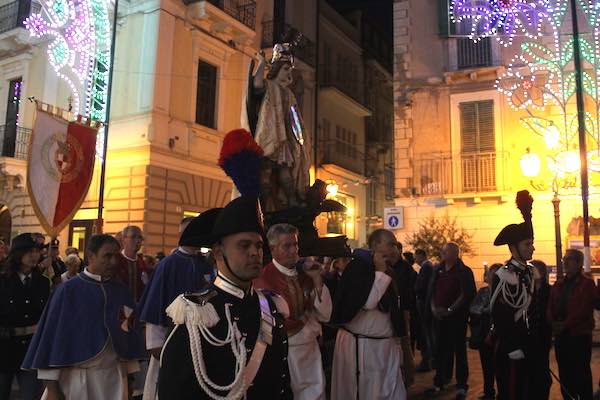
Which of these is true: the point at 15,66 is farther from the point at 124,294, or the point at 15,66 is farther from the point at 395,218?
the point at 124,294

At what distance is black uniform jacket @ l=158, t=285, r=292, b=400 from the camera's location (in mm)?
2359

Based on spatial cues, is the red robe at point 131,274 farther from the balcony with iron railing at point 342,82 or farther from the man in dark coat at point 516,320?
the balcony with iron railing at point 342,82

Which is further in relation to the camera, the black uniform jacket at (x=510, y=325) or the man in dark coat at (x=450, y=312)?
the man in dark coat at (x=450, y=312)

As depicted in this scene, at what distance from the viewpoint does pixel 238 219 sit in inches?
102

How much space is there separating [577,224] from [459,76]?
5752mm

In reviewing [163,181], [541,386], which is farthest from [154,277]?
[163,181]

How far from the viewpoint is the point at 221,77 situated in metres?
20.9

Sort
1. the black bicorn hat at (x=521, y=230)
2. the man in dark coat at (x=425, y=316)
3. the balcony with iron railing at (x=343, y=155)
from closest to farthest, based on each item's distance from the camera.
→ the black bicorn hat at (x=521, y=230) < the man in dark coat at (x=425, y=316) < the balcony with iron railing at (x=343, y=155)

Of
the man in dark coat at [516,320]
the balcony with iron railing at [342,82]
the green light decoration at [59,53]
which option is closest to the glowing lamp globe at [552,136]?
the man in dark coat at [516,320]

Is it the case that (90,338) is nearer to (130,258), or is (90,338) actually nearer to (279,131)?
(130,258)

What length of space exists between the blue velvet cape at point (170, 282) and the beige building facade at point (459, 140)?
14.3 metres

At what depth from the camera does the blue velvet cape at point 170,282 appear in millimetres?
5272

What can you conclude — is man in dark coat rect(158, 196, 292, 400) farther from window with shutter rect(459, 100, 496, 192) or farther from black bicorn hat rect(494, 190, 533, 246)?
window with shutter rect(459, 100, 496, 192)

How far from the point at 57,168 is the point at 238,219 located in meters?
11.7
